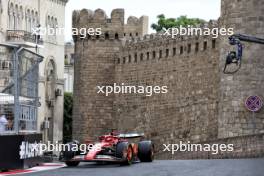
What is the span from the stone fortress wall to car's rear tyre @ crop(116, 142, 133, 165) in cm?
804

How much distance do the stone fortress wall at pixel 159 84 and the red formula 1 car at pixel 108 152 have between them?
275 inches

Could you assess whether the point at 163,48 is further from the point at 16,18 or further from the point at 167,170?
the point at 167,170

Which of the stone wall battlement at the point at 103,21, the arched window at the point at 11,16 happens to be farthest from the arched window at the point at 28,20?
the stone wall battlement at the point at 103,21

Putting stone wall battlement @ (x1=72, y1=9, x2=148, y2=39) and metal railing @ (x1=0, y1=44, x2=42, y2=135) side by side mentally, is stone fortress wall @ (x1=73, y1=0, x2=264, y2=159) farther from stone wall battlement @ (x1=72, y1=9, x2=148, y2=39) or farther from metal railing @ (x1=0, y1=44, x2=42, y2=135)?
metal railing @ (x1=0, y1=44, x2=42, y2=135)

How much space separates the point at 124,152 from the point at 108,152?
2.54 ft

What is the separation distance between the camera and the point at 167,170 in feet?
66.6

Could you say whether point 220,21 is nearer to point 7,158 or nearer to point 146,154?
point 146,154

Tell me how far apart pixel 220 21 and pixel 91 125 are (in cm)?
1587

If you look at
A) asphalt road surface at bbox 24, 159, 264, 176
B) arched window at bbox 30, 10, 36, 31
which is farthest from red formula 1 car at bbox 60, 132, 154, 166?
arched window at bbox 30, 10, 36, 31

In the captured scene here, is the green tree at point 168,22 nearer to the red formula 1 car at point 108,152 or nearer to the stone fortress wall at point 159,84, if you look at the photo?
the stone fortress wall at point 159,84

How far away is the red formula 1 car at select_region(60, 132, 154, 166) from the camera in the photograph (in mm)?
22358

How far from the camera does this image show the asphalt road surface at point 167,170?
63.6 ft

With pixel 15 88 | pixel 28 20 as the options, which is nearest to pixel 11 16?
pixel 28 20

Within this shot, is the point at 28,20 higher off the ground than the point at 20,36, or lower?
higher
